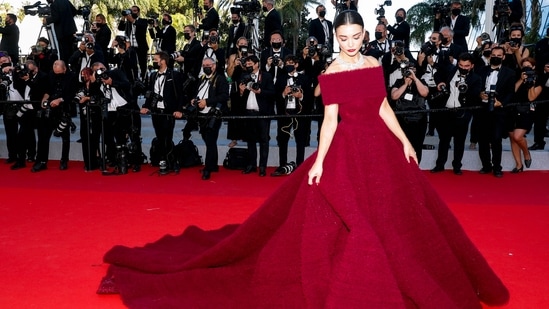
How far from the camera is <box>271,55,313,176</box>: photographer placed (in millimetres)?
7652

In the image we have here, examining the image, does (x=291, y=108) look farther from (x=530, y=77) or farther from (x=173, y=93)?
(x=530, y=77)

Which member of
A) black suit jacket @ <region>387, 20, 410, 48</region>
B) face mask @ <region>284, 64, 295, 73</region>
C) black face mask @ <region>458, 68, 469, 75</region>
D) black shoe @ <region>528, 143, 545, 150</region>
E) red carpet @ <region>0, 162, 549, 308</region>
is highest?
black suit jacket @ <region>387, 20, 410, 48</region>

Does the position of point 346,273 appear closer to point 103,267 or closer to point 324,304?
point 324,304

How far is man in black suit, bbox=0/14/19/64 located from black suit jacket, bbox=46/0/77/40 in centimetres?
154

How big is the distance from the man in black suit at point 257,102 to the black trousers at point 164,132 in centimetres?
100

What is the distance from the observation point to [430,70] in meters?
7.72

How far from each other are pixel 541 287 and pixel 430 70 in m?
4.55

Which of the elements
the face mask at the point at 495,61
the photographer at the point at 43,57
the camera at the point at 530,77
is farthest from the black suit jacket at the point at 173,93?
→ the camera at the point at 530,77

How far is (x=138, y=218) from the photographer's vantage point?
5.41 meters

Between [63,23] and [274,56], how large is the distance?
421cm

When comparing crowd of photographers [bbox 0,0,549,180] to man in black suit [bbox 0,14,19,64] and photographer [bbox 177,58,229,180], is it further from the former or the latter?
man in black suit [bbox 0,14,19,64]

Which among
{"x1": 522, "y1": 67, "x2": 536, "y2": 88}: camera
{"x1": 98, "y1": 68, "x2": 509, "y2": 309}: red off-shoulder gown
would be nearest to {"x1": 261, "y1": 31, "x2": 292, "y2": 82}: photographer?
{"x1": 522, "y1": 67, "x2": 536, "y2": 88}: camera

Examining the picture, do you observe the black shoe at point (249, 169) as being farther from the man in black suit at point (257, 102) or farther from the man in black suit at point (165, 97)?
the man in black suit at point (165, 97)

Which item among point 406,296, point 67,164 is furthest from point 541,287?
point 67,164
